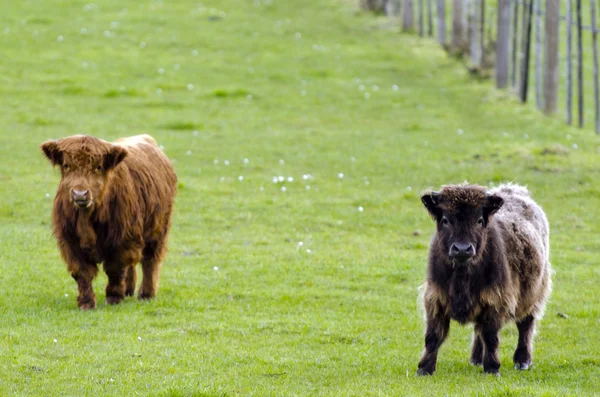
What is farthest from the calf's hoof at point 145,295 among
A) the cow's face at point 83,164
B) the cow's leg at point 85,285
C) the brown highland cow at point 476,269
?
the brown highland cow at point 476,269

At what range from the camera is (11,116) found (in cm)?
2491

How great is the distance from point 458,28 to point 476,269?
24344mm

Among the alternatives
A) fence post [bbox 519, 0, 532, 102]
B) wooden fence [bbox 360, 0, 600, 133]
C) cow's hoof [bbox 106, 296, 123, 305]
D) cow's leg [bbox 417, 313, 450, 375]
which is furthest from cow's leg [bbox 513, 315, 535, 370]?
fence post [bbox 519, 0, 532, 102]

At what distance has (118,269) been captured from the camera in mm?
11633

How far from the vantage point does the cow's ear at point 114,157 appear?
11344 millimetres

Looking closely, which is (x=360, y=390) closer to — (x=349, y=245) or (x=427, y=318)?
(x=427, y=318)

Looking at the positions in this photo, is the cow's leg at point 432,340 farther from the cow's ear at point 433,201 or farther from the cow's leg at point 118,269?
the cow's leg at point 118,269

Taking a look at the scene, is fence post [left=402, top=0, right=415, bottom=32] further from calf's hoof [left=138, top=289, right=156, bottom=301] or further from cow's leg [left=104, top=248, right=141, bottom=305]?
cow's leg [left=104, top=248, right=141, bottom=305]

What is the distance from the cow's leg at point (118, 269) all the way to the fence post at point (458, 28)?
22207mm

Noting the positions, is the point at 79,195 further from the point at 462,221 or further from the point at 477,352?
the point at 477,352

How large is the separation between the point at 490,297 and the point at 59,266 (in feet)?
22.0

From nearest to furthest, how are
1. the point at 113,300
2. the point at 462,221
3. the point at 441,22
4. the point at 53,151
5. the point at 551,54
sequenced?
the point at 462,221, the point at 53,151, the point at 113,300, the point at 551,54, the point at 441,22

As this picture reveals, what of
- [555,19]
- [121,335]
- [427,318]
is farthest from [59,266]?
[555,19]

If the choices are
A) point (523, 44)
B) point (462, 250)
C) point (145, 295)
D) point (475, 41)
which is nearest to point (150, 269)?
point (145, 295)
